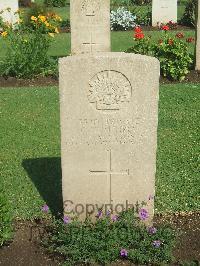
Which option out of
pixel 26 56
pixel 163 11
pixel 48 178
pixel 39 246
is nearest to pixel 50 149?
pixel 48 178

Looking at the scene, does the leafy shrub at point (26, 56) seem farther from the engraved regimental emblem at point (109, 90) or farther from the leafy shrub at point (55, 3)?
the leafy shrub at point (55, 3)

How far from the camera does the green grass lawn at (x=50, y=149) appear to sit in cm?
510

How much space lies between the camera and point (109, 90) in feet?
12.9

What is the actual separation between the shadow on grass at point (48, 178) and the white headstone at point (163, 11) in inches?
511

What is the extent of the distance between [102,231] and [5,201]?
864 millimetres

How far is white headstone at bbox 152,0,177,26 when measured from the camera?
17797mm

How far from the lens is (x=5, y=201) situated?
4094mm

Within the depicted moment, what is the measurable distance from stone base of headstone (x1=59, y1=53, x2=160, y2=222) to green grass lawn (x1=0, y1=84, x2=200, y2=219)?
0.67 metres

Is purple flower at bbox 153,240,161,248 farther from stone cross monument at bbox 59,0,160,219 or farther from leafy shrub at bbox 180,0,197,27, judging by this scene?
leafy shrub at bbox 180,0,197,27

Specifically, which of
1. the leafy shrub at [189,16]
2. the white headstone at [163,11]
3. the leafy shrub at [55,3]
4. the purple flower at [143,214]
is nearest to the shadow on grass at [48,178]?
the purple flower at [143,214]

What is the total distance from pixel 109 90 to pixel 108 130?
350mm

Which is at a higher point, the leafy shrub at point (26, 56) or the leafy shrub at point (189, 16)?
the leafy shrub at point (189, 16)

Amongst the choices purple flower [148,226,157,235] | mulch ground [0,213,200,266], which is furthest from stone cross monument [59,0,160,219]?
mulch ground [0,213,200,266]

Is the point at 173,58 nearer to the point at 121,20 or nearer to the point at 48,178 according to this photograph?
the point at 48,178
